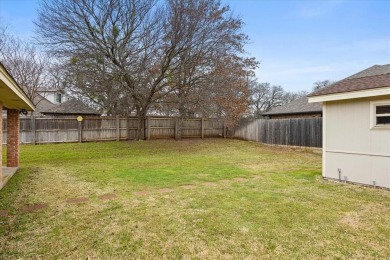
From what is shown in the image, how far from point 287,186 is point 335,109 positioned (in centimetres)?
245

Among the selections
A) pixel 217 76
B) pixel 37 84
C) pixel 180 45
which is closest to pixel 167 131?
pixel 217 76

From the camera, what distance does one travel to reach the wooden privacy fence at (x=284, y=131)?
1398cm

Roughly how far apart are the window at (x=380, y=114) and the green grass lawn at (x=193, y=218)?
4.94 feet

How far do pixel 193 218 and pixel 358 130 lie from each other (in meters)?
4.72

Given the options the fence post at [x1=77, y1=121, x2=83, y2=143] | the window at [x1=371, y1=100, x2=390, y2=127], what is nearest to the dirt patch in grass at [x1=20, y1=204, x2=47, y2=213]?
the window at [x1=371, y1=100, x2=390, y2=127]

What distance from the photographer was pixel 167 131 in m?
18.0

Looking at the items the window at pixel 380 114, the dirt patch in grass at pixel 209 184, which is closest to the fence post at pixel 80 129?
the dirt patch in grass at pixel 209 184

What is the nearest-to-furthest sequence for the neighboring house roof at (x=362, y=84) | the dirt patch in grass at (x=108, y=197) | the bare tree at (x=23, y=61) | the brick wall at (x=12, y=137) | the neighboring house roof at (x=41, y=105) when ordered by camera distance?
1. the dirt patch in grass at (x=108, y=197)
2. the neighboring house roof at (x=362, y=84)
3. the brick wall at (x=12, y=137)
4. the bare tree at (x=23, y=61)
5. the neighboring house roof at (x=41, y=105)

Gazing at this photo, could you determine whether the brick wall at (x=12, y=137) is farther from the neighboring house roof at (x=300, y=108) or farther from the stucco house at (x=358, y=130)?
the neighboring house roof at (x=300, y=108)

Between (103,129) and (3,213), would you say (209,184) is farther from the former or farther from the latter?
(103,129)

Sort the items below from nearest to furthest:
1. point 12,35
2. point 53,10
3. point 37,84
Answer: point 53,10 → point 12,35 → point 37,84

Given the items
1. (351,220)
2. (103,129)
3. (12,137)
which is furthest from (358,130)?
(103,129)

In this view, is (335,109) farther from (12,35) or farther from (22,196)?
(12,35)

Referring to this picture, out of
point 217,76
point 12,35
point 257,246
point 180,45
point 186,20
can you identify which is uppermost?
point 12,35
